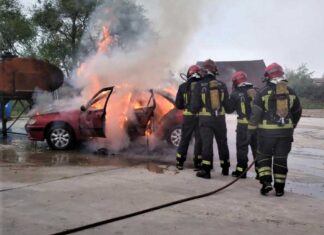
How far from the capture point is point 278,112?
6.54 meters

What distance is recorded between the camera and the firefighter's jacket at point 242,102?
26.1 ft

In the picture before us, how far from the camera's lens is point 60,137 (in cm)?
1111

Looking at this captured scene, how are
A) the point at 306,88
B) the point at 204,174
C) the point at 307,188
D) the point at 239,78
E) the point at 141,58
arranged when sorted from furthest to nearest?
1. the point at 306,88
2. the point at 141,58
3. the point at 239,78
4. the point at 204,174
5. the point at 307,188

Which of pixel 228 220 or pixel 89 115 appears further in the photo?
pixel 89 115

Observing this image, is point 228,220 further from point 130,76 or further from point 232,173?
point 130,76

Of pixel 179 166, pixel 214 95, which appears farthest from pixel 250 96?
pixel 179 166

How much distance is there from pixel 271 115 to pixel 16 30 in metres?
25.8

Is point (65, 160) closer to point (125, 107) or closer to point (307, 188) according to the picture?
point (125, 107)

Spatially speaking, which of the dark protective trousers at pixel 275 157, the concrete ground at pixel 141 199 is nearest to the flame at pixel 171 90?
the concrete ground at pixel 141 199

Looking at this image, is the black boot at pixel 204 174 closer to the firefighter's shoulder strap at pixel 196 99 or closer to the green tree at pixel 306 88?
the firefighter's shoulder strap at pixel 196 99

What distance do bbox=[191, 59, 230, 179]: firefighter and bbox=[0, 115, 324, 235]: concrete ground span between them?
45 cm

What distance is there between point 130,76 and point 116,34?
185 cm

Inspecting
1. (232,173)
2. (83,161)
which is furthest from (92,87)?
(232,173)

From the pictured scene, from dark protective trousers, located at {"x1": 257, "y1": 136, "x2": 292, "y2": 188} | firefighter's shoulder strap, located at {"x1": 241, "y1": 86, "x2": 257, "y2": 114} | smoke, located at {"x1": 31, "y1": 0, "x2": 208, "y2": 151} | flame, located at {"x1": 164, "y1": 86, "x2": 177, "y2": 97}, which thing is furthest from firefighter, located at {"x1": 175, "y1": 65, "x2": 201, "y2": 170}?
flame, located at {"x1": 164, "y1": 86, "x2": 177, "y2": 97}
